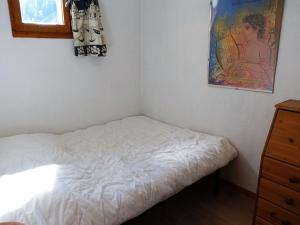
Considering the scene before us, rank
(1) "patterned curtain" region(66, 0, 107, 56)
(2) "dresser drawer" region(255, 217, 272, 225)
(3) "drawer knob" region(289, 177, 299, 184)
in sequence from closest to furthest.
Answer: (3) "drawer knob" region(289, 177, 299, 184) < (2) "dresser drawer" region(255, 217, 272, 225) < (1) "patterned curtain" region(66, 0, 107, 56)

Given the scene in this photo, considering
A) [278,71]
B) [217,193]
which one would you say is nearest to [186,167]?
[217,193]

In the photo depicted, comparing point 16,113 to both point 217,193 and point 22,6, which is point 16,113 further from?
point 217,193

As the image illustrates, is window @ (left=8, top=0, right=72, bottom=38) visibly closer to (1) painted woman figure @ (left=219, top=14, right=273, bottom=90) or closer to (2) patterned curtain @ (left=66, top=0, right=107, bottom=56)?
(2) patterned curtain @ (left=66, top=0, right=107, bottom=56)

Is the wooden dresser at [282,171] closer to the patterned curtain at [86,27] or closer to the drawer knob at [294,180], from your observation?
the drawer knob at [294,180]

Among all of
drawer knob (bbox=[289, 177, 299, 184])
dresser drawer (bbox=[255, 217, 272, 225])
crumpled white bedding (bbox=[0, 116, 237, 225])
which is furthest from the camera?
dresser drawer (bbox=[255, 217, 272, 225])

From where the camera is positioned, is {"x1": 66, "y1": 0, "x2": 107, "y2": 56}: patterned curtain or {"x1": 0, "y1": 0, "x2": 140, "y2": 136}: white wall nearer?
{"x1": 0, "y1": 0, "x2": 140, "y2": 136}: white wall

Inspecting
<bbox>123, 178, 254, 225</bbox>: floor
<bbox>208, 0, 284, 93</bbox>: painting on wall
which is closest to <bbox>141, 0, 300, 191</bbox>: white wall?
<bbox>208, 0, 284, 93</bbox>: painting on wall

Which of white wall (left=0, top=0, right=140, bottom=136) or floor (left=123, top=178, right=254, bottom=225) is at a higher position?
white wall (left=0, top=0, right=140, bottom=136)

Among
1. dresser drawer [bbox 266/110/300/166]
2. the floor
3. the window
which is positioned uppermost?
the window

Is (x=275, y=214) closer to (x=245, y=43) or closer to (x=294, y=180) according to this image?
(x=294, y=180)

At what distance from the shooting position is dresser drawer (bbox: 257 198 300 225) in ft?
4.50

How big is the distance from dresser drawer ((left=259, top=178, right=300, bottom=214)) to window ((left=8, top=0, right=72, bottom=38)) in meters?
2.16

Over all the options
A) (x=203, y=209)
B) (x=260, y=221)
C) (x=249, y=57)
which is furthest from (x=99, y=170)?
(x=249, y=57)

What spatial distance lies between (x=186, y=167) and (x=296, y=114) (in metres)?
0.79
